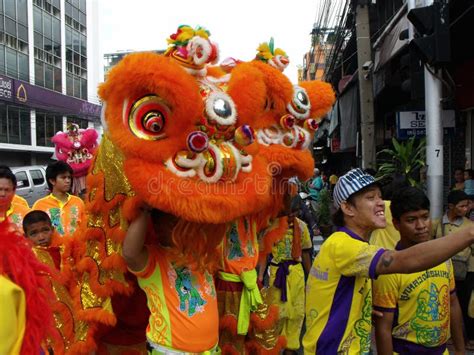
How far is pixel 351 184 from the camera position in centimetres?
207

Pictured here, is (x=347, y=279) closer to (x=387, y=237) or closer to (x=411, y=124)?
(x=387, y=237)

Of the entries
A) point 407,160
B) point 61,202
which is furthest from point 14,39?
point 407,160

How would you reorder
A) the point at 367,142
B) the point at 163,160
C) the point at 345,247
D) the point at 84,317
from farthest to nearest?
A: the point at 367,142 < the point at 84,317 < the point at 345,247 < the point at 163,160

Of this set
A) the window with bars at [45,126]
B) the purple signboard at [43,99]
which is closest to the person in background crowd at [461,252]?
the purple signboard at [43,99]

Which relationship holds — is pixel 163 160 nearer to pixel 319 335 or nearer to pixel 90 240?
pixel 90 240

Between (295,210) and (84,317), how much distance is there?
2145 millimetres

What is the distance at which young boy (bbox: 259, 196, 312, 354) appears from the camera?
3.80 m

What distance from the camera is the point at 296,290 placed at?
Result: 3863mm

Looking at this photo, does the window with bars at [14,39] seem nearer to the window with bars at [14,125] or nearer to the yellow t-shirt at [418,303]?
the window with bars at [14,125]

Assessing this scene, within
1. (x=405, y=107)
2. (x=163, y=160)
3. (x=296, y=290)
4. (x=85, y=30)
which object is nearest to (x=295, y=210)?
(x=296, y=290)

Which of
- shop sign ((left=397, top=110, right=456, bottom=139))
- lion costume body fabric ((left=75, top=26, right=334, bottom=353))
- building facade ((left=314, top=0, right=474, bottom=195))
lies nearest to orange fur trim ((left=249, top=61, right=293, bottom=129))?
lion costume body fabric ((left=75, top=26, right=334, bottom=353))

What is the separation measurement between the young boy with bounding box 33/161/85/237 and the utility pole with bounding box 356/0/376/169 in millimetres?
5117

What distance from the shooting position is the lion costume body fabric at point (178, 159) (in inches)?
62.5

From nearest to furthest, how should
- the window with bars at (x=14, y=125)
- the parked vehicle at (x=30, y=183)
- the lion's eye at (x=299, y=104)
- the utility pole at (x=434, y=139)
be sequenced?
the lion's eye at (x=299, y=104) → the utility pole at (x=434, y=139) → the parked vehicle at (x=30, y=183) → the window with bars at (x=14, y=125)
